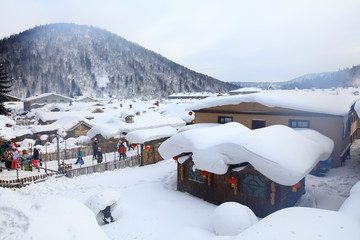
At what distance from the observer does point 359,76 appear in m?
101

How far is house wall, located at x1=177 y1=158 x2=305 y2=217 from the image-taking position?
9.08 m

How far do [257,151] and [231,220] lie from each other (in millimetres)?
2764

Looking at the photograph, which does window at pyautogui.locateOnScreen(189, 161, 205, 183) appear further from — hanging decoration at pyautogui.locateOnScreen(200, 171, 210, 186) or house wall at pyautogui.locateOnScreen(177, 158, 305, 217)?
hanging decoration at pyautogui.locateOnScreen(200, 171, 210, 186)

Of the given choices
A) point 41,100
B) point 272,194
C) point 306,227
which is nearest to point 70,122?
point 272,194

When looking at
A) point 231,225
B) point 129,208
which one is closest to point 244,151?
point 231,225

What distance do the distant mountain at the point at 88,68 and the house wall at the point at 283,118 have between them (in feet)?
415

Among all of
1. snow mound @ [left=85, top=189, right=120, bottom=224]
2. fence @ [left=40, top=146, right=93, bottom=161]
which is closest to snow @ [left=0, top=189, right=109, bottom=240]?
snow mound @ [left=85, top=189, right=120, bottom=224]

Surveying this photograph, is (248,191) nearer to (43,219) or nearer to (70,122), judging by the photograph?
(43,219)

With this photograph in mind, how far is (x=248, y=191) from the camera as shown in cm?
963

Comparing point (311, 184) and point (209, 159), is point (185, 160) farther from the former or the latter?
point (311, 184)

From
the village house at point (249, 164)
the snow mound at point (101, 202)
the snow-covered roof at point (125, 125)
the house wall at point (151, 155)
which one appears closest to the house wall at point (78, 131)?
the snow-covered roof at point (125, 125)

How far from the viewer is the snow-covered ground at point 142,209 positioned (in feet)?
12.3

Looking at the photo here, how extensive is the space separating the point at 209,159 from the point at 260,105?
8944 mm

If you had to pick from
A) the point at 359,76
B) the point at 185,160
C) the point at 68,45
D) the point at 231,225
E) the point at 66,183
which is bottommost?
the point at 66,183
